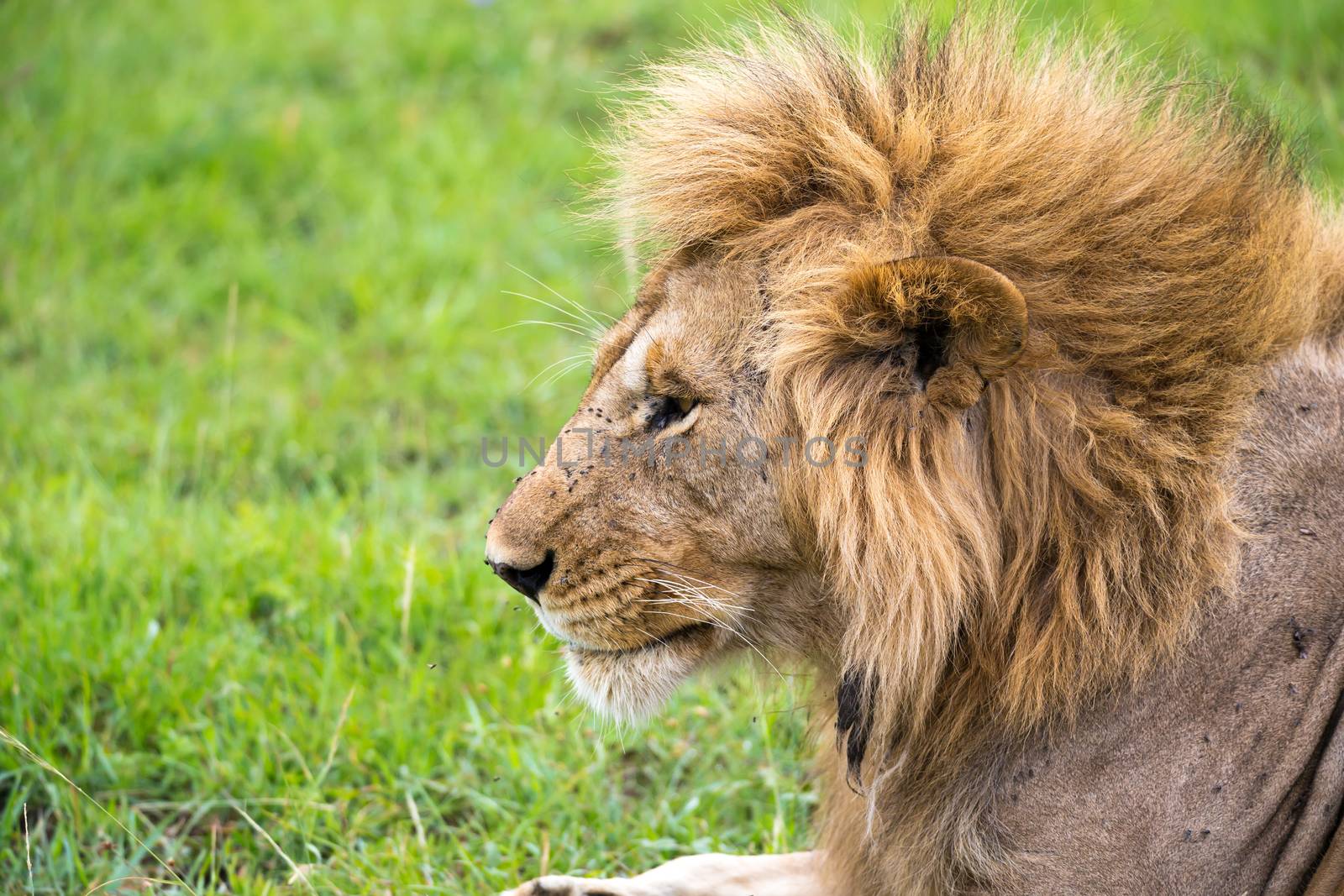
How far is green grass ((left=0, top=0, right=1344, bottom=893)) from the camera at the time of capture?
9.96 feet

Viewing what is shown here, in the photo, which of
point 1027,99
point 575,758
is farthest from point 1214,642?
point 575,758

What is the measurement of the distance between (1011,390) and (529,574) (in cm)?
91

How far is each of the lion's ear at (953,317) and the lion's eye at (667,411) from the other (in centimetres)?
40

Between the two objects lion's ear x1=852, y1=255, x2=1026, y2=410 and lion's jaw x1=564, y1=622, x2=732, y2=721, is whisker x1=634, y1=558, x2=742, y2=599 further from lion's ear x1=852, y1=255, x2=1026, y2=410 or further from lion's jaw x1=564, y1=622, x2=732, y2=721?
lion's ear x1=852, y1=255, x2=1026, y2=410

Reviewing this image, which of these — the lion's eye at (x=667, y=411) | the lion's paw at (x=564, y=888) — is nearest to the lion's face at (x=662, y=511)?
the lion's eye at (x=667, y=411)

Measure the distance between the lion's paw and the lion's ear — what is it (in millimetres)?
1196

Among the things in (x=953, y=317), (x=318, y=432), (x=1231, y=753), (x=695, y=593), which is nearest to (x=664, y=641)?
(x=695, y=593)

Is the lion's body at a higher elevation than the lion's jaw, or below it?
higher

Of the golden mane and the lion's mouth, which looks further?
the lion's mouth

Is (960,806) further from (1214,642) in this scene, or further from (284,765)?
(284,765)

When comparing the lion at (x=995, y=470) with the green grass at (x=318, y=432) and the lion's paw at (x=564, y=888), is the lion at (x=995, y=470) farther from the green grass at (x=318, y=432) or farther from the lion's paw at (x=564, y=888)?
Result: the green grass at (x=318, y=432)

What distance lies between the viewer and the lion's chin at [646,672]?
2.38 metres

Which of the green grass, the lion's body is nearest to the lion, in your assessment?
the lion's body

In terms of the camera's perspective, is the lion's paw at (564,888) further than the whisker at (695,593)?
Yes
